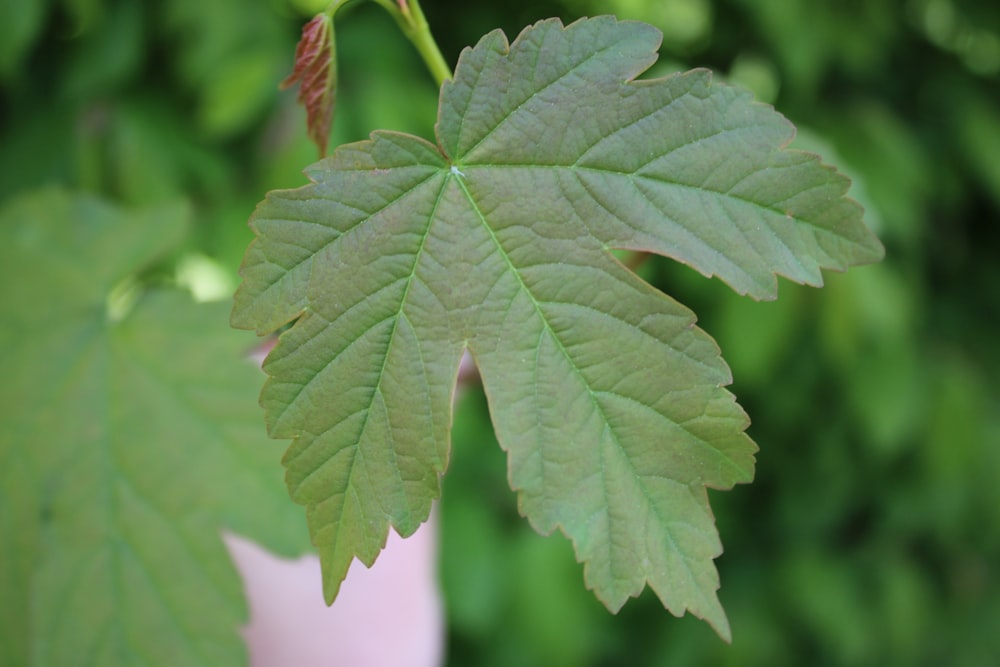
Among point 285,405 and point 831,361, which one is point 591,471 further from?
point 831,361

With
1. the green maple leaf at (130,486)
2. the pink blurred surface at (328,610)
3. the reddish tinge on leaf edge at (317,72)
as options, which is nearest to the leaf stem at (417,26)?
the reddish tinge on leaf edge at (317,72)

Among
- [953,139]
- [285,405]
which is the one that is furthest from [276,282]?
[953,139]

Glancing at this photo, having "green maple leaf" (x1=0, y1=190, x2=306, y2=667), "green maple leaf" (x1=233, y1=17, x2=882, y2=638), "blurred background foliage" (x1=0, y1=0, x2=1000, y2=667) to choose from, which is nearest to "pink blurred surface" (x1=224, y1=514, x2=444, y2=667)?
"green maple leaf" (x1=0, y1=190, x2=306, y2=667)

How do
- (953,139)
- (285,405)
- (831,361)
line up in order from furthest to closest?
(953,139), (831,361), (285,405)

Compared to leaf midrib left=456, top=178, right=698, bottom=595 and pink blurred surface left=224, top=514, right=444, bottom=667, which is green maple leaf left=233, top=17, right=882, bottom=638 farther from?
pink blurred surface left=224, top=514, right=444, bottom=667

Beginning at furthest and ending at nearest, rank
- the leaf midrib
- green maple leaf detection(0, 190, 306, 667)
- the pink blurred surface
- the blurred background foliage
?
the blurred background foliage, the pink blurred surface, green maple leaf detection(0, 190, 306, 667), the leaf midrib

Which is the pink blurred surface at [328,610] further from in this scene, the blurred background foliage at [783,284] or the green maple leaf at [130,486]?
the blurred background foliage at [783,284]
